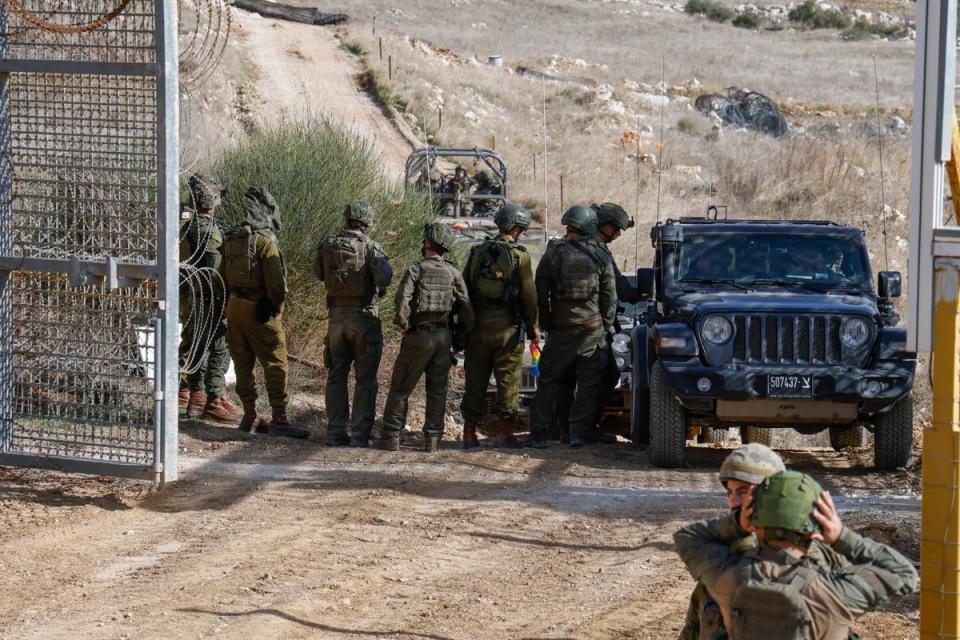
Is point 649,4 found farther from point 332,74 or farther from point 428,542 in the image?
point 428,542

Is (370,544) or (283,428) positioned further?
(283,428)

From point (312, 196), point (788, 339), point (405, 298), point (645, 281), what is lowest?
point (788, 339)

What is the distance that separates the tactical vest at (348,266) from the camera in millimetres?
10094

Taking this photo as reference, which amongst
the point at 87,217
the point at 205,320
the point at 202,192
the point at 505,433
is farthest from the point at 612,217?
the point at 87,217

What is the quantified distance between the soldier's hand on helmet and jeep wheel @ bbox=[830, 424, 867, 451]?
7.12 m

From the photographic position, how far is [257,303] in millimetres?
10312

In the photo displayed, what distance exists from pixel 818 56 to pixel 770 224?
150ft

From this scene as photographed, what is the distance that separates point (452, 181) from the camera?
65.4ft

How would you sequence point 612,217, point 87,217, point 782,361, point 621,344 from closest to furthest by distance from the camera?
1. point 87,217
2. point 782,361
3. point 612,217
4. point 621,344

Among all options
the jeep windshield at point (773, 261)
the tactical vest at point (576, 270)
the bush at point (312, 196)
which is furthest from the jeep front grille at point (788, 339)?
the bush at point (312, 196)

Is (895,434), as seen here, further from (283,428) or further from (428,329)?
(283,428)

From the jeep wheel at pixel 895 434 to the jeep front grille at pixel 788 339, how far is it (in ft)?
2.00

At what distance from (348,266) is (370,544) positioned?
3174 millimetres

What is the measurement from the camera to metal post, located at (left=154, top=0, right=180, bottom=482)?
784cm
